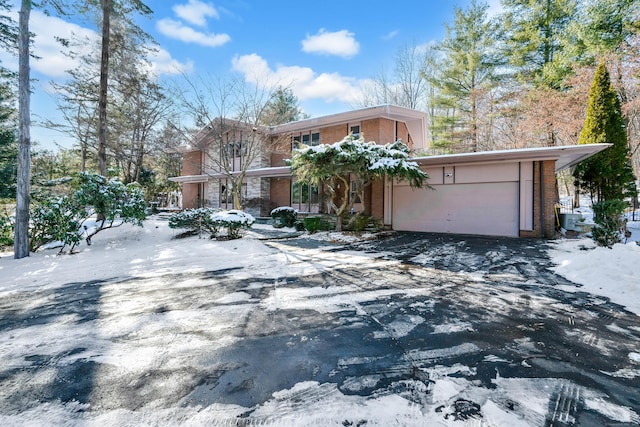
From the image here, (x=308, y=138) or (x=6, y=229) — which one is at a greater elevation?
(x=308, y=138)

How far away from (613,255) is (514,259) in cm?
173

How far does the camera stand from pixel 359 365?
2.46 metres

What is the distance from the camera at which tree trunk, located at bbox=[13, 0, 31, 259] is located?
24.9 ft

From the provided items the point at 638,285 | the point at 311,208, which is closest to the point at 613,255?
the point at 638,285

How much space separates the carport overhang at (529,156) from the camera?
8797mm

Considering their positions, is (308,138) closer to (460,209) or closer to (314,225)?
(314,225)

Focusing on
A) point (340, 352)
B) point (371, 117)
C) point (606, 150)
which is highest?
point (371, 117)

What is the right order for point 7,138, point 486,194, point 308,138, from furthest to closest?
point 308,138 < point 7,138 < point 486,194

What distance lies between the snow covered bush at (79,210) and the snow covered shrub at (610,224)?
1286 centimetres

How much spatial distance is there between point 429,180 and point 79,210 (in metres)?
12.3

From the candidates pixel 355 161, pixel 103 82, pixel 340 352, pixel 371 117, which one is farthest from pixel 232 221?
pixel 371 117

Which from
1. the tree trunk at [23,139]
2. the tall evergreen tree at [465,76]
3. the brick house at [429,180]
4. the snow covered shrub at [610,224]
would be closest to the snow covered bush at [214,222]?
the tree trunk at [23,139]

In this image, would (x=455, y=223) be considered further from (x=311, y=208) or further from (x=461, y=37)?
(x=461, y=37)

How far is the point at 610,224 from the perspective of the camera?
23.5 feet
